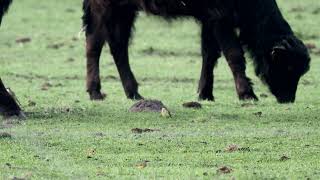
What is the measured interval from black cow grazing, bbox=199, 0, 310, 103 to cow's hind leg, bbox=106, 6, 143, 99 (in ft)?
5.22

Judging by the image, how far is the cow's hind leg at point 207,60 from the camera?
14.5 metres

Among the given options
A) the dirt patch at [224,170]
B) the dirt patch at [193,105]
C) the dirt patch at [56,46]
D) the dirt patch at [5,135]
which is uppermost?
the dirt patch at [224,170]

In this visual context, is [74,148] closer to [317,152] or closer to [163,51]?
[317,152]

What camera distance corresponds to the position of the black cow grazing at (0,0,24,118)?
11.0 metres

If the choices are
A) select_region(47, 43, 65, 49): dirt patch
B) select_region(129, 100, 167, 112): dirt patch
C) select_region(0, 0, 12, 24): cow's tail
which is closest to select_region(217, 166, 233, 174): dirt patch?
select_region(129, 100, 167, 112): dirt patch

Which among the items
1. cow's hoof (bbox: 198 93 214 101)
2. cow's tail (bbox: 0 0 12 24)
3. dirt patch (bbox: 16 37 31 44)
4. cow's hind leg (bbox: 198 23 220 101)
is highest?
cow's tail (bbox: 0 0 12 24)

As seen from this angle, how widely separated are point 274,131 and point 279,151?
3.98ft

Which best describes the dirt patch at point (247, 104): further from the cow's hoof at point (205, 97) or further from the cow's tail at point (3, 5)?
the cow's tail at point (3, 5)

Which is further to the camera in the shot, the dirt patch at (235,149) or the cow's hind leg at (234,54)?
the cow's hind leg at (234,54)

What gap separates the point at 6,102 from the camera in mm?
11023

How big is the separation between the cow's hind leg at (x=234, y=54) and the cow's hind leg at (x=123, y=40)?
1506 mm

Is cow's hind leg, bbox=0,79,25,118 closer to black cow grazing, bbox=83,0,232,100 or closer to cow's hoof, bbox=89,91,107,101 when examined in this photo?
black cow grazing, bbox=83,0,232,100

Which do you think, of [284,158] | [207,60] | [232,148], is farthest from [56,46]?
[284,158]

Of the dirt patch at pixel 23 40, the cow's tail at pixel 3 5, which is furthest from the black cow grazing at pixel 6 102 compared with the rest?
the dirt patch at pixel 23 40
